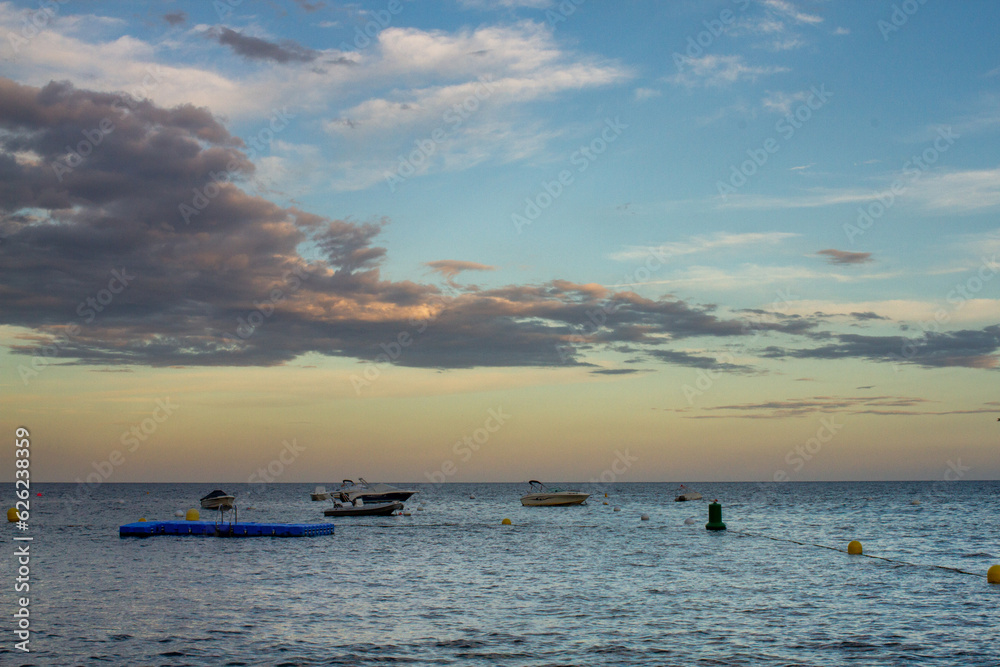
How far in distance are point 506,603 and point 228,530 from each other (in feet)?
123

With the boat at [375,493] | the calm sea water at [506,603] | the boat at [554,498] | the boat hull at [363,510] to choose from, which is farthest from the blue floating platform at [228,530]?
the boat at [554,498]

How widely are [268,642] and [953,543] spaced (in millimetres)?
50686

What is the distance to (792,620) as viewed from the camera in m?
26.8

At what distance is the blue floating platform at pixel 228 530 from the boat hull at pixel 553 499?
54.4m

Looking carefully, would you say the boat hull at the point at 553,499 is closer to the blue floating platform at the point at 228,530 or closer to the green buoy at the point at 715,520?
the green buoy at the point at 715,520

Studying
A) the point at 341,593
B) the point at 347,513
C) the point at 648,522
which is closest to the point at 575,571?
the point at 341,593

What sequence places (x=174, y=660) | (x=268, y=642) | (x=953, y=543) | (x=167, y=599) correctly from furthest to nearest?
(x=953, y=543), (x=167, y=599), (x=268, y=642), (x=174, y=660)

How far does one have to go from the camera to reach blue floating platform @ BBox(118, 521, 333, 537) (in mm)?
61688

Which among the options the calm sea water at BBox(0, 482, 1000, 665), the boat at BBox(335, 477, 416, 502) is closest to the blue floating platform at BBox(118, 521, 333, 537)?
the calm sea water at BBox(0, 482, 1000, 665)

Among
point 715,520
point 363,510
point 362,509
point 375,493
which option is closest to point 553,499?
point 375,493

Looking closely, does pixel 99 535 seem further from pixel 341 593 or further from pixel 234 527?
pixel 341 593

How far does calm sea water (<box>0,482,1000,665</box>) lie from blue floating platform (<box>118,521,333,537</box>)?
3415 mm

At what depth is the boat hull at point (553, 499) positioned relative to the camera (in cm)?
11362

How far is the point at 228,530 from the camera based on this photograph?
202ft
